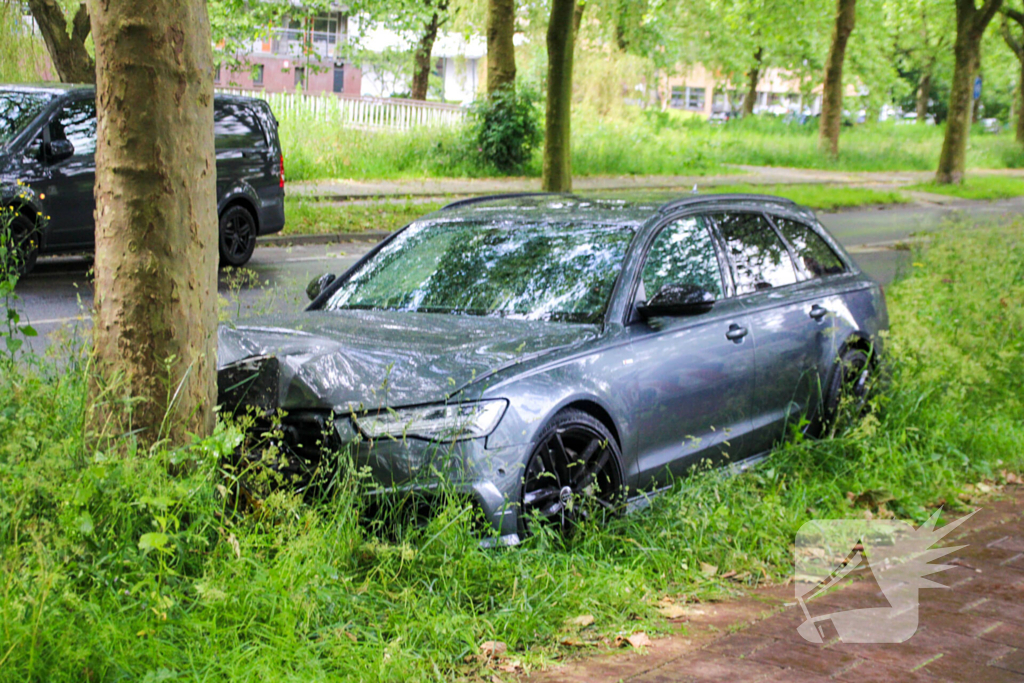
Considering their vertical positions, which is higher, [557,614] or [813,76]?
[813,76]

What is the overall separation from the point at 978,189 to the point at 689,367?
2805cm

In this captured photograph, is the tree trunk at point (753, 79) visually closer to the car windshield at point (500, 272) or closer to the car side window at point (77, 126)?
the car side window at point (77, 126)

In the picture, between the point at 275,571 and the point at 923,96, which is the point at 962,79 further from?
the point at 923,96

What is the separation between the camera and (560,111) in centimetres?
1745

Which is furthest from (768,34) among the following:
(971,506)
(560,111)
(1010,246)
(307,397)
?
(307,397)

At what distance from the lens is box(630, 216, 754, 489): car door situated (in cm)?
481

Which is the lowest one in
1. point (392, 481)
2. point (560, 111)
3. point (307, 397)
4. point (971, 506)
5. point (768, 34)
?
point (971, 506)

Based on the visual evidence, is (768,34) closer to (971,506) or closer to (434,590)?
(971,506)

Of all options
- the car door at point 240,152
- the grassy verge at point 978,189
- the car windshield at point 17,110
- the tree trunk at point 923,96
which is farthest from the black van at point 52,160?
the tree trunk at point 923,96

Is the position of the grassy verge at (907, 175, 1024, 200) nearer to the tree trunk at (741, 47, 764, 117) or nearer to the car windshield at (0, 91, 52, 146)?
the car windshield at (0, 91, 52, 146)

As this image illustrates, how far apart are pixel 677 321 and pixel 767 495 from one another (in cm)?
100

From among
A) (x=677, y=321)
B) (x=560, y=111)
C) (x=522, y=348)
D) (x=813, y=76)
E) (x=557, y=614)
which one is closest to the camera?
(x=557, y=614)

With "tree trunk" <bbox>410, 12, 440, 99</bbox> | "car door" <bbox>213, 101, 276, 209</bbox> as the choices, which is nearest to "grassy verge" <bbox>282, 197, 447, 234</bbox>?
"car door" <bbox>213, 101, 276, 209</bbox>

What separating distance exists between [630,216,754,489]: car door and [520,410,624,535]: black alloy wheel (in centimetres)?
28
